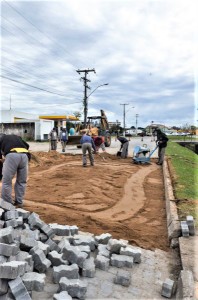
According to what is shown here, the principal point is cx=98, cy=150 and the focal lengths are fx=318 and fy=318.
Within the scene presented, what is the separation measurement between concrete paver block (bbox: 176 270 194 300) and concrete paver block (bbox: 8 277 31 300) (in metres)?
1.68

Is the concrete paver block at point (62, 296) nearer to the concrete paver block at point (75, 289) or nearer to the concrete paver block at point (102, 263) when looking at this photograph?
the concrete paver block at point (75, 289)

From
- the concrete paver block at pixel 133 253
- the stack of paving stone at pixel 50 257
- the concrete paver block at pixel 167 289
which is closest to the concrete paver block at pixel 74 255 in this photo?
the stack of paving stone at pixel 50 257

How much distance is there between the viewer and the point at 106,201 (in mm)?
8344

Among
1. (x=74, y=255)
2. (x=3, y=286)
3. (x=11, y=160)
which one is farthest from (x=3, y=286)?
(x=11, y=160)

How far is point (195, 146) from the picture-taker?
125 feet

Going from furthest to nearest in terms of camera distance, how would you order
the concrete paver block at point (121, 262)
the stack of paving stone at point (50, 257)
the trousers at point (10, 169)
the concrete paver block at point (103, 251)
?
the trousers at point (10, 169), the concrete paver block at point (103, 251), the concrete paver block at point (121, 262), the stack of paving stone at point (50, 257)

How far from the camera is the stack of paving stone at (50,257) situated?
3.47 meters

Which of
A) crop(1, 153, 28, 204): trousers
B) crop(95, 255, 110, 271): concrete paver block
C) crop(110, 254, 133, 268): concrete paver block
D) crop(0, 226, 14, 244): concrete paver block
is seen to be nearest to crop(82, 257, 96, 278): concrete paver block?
crop(95, 255, 110, 271): concrete paver block

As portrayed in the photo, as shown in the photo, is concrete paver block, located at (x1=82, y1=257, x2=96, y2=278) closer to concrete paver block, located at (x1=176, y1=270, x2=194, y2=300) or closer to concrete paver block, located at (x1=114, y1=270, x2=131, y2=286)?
concrete paver block, located at (x1=114, y1=270, x2=131, y2=286)

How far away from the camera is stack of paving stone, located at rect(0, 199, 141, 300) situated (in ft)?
11.4

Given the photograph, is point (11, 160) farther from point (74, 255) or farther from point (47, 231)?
point (74, 255)

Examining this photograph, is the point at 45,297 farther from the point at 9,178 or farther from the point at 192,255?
the point at 9,178

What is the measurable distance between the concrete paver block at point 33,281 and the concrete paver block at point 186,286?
1.58 metres

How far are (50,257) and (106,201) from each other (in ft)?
13.6
